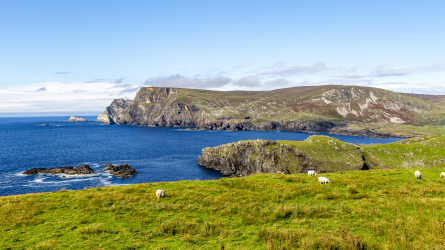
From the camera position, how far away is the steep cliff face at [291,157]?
83375 millimetres

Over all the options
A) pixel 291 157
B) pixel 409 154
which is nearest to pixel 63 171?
pixel 291 157

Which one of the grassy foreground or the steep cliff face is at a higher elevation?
the grassy foreground

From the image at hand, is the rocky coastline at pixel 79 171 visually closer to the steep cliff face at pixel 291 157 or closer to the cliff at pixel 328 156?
the steep cliff face at pixel 291 157

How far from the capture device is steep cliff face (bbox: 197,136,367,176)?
274 feet

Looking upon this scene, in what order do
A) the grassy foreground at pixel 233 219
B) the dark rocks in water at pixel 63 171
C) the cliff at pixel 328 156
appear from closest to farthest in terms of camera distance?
the grassy foreground at pixel 233 219 → the cliff at pixel 328 156 → the dark rocks in water at pixel 63 171

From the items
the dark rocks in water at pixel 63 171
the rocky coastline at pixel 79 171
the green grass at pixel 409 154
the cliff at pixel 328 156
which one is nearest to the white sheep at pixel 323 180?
the cliff at pixel 328 156

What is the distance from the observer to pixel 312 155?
86.1 metres

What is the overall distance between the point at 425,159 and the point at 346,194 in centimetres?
8348

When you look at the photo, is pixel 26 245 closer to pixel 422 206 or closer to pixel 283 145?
pixel 422 206

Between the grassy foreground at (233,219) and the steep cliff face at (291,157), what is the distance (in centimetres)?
6095

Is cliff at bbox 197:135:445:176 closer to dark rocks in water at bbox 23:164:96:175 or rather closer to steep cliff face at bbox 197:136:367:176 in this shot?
steep cliff face at bbox 197:136:367:176

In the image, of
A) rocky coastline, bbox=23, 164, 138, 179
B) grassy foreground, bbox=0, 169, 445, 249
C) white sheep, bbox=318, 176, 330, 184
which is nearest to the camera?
grassy foreground, bbox=0, 169, 445, 249

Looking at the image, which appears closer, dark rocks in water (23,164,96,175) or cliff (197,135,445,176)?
cliff (197,135,445,176)

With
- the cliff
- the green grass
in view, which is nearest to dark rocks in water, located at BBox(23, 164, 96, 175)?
the cliff
